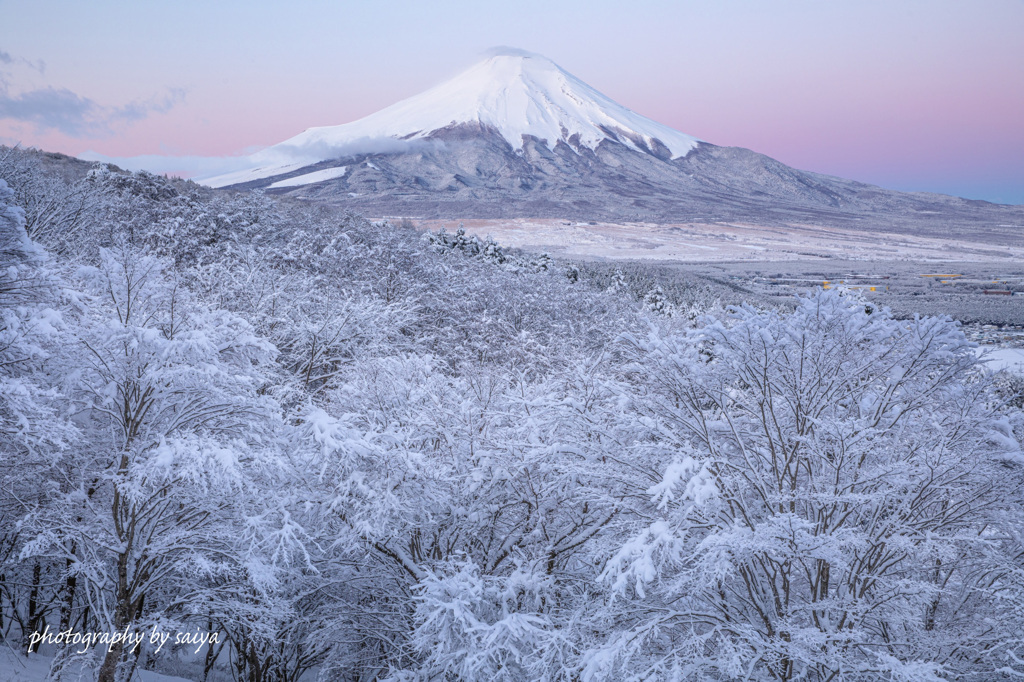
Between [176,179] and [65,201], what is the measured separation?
21192mm

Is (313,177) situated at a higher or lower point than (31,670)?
higher

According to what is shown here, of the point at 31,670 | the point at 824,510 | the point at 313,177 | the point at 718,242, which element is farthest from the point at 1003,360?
the point at 313,177

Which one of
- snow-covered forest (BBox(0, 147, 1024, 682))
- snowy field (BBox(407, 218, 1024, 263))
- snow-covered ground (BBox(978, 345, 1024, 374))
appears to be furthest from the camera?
snowy field (BBox(407, 218, 1024, 263))

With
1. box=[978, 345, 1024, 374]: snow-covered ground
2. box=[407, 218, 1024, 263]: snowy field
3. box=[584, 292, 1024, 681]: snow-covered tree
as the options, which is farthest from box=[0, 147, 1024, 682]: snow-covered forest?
box=[407, 218, 1024, 263]: snowy field

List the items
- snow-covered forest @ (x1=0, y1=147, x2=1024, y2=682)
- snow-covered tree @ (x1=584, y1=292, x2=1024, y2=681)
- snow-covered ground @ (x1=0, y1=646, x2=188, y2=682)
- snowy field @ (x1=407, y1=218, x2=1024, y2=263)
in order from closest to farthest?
snow-covered tree @ (x1=584, y1=292, x2=1024, y2=681) < snow-covered forest @ (x1=0, y1=147, x2=1024, y2=682) < snow-covered ground @ (x1=0, y1=646, x2=188, y2=682) < snowy field @ (x1=407, y1=218, x2=1024, y2=263)

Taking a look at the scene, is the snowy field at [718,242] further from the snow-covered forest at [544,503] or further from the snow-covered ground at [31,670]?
the snow-covered ground at [31,670]

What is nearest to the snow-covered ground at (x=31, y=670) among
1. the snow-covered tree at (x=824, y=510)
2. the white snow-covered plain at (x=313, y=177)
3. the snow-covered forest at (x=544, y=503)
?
the snow-covered forest at (x=544, y=503)

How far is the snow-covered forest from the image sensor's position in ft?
21.1

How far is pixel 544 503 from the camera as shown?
8.73 meters

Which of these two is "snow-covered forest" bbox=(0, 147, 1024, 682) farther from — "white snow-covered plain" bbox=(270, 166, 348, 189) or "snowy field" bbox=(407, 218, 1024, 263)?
"white snow-covered plain" bbox=(270, 166, 348, 189)

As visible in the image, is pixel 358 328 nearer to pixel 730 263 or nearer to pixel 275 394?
pixel 275 394

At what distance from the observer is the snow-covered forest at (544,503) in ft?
21.1

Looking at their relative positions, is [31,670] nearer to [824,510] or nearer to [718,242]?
[824,510]

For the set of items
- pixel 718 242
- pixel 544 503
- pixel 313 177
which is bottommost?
pixel 544 503
